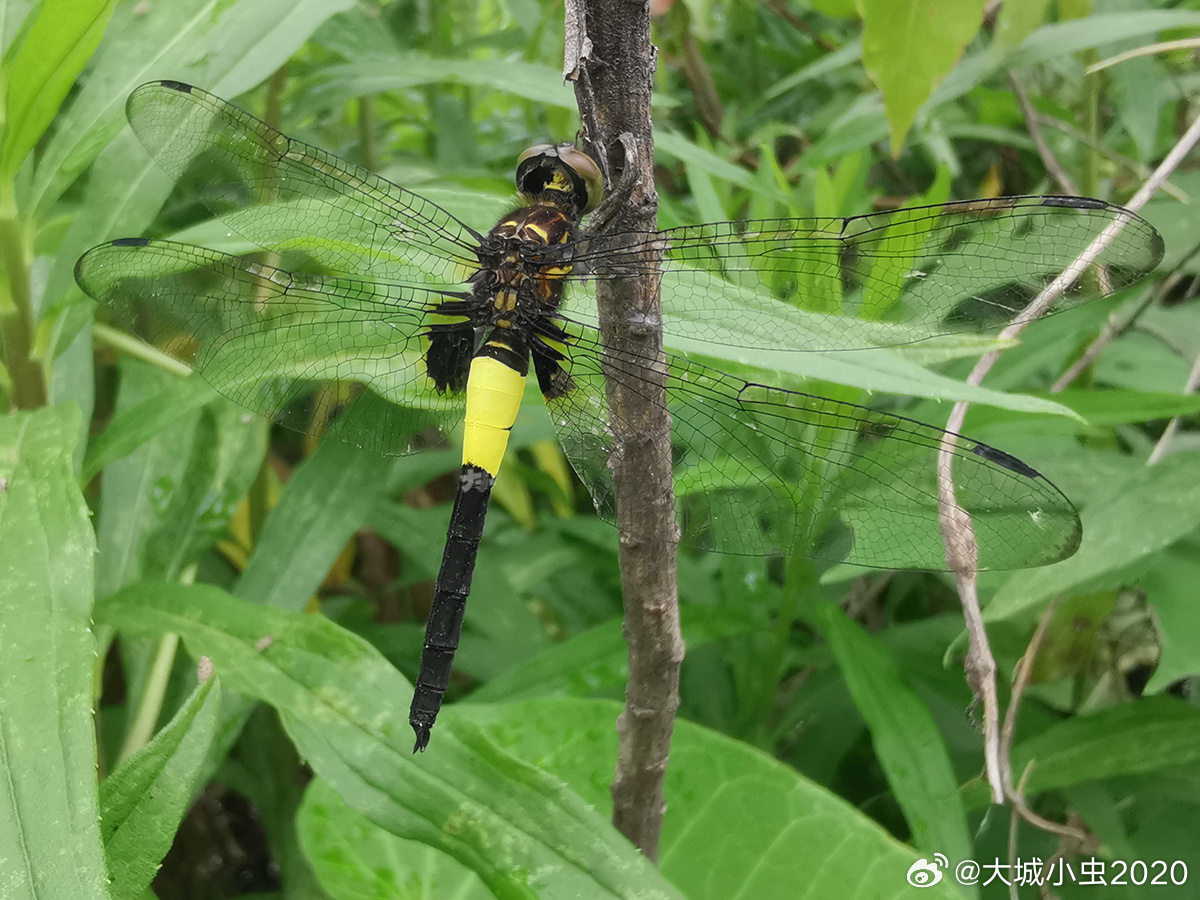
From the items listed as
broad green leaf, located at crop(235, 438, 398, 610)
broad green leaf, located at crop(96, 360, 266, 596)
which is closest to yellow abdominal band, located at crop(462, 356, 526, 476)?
broad green leaf, located at crop(235, 438, 398, 610)

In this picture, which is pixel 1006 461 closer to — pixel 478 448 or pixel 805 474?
pixel 805 474

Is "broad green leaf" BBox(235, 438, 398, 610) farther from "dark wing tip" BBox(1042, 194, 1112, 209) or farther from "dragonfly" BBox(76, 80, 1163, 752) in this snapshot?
"dark wing tip" BBox(1042, 194, 1112, 209)

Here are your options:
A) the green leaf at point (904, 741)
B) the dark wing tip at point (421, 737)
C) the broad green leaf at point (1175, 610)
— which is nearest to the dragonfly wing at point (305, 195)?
the dark wing tip at point (421, 737)

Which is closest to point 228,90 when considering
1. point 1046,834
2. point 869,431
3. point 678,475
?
point 678,475

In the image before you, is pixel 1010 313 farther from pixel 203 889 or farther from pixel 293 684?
pixel 203 889

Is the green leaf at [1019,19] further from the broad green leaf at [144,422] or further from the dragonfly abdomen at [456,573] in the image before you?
the broad green leaf at [144,422]

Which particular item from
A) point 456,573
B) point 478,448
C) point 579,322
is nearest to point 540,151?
point 579,322
